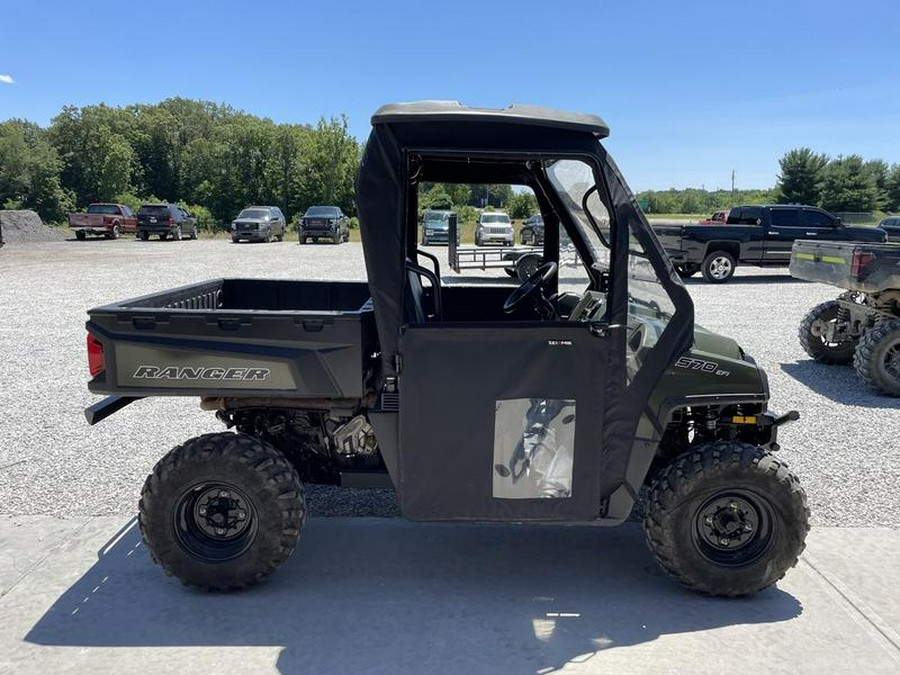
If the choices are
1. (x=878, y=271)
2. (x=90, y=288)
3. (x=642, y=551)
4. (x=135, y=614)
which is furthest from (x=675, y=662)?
(x=90, y=288)

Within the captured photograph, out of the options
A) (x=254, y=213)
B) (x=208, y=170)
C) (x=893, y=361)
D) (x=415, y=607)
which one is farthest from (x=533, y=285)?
(x=208, y=170)

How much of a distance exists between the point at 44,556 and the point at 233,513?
3.91 feet

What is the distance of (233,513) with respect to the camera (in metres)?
3.51

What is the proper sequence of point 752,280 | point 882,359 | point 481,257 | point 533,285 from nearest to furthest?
1. point 533,285
2. point 882,359
3. point 481,257
4. point 752,280

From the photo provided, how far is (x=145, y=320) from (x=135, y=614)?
1.32 metres

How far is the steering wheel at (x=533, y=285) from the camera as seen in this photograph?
396cm

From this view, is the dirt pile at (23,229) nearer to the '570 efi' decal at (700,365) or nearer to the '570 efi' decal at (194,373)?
the '570 efi' decal at (194,373)

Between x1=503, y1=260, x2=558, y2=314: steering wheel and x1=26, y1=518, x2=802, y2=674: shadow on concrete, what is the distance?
1.33 m

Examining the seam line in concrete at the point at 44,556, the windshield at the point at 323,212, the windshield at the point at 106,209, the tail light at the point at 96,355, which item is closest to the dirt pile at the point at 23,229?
the windshield at the point at 106,209

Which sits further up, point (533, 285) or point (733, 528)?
point (533, 285)

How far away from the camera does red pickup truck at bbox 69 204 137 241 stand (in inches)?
1403

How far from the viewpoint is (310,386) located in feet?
10.9

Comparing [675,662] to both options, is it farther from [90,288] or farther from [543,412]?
[90,288]

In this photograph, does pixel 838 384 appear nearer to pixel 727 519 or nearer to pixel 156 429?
pixel 727 519
